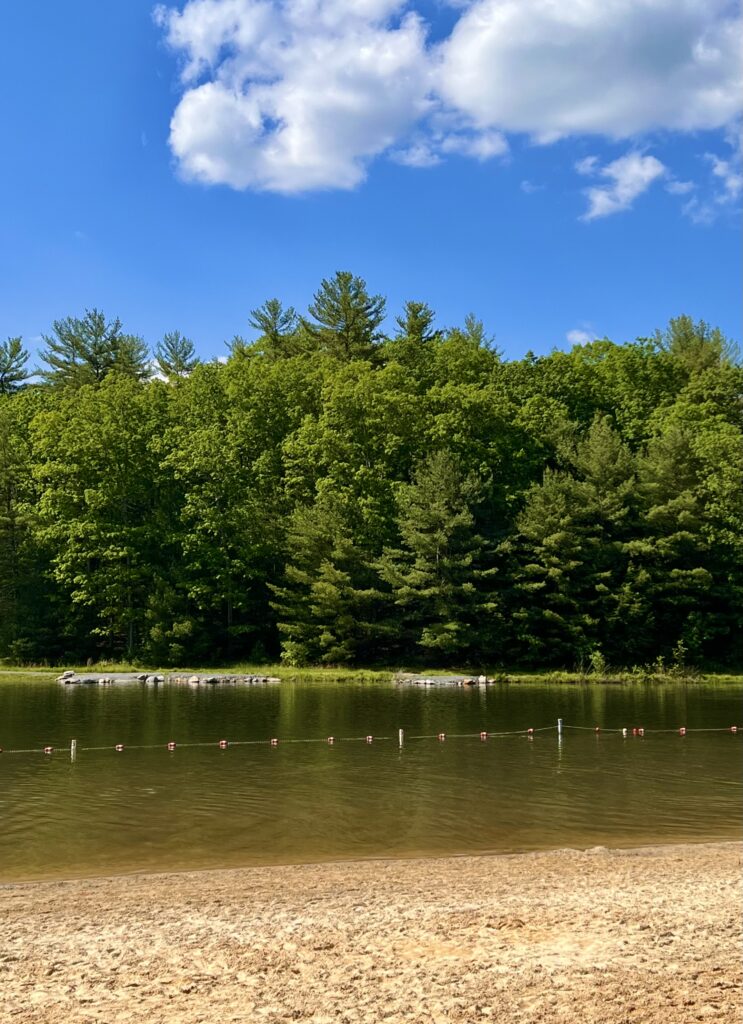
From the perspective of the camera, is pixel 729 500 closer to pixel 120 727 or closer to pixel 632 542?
pixel 632 542

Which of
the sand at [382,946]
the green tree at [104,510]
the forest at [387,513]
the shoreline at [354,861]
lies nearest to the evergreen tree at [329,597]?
the forest at [387,513]

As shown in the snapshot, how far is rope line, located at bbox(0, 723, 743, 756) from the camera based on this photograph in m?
21.0

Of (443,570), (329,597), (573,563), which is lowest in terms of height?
(329,597)

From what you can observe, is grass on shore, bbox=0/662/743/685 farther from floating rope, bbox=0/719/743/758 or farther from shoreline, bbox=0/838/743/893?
shoreline, bbox=0/838/743/893

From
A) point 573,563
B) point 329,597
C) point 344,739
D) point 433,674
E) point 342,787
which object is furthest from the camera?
point 329,597

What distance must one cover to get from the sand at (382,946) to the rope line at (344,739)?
10.6 m

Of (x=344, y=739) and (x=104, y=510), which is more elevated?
(x=104, y=510)

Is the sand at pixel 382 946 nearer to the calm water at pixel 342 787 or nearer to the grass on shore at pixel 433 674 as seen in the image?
the calm water at pixel 342 787

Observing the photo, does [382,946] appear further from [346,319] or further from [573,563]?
[346,319]

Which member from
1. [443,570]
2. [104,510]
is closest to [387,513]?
[443,570]

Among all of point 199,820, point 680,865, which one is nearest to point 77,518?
point 199,820

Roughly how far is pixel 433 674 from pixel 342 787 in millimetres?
25654

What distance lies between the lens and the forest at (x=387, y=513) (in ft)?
146

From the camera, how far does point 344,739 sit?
22938mm
